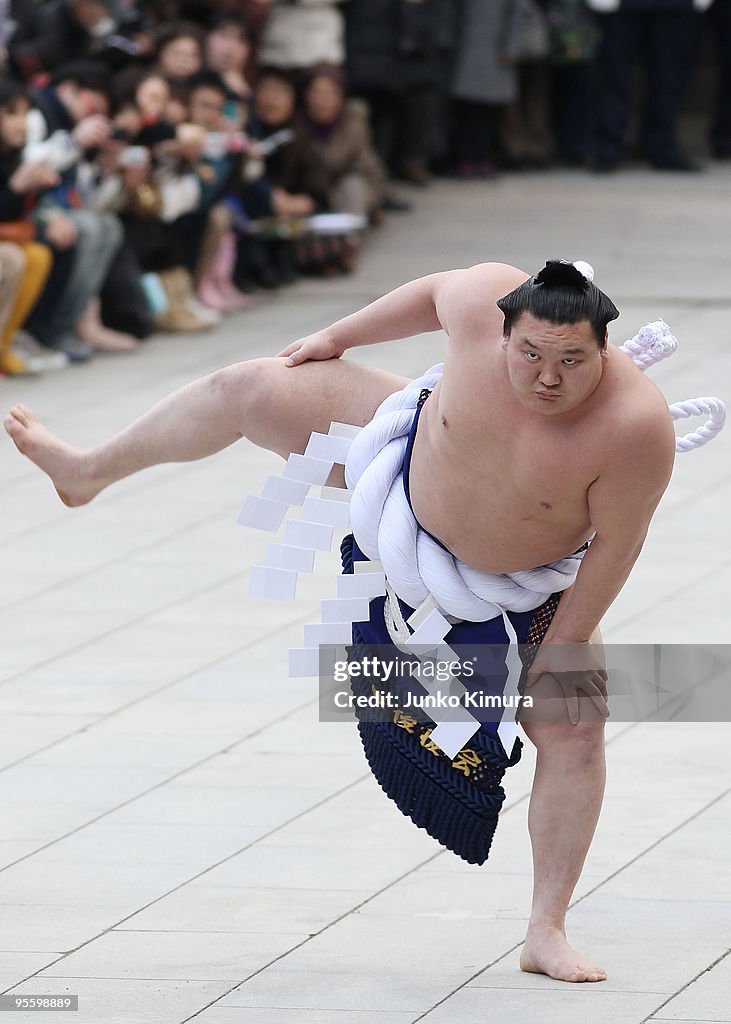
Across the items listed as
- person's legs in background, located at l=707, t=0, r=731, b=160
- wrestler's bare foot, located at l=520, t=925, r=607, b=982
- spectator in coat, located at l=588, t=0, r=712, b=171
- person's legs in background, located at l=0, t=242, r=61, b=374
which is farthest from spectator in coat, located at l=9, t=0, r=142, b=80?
wrestler's bare foot, located at l=520, t=925, r=607, b=982

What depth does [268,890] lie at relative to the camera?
306 centimetres

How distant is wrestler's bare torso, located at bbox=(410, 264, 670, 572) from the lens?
2514mm

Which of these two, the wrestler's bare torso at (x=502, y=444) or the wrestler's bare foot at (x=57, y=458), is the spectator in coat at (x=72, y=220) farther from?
the wrestler's bare torso at (x=502, y=444)

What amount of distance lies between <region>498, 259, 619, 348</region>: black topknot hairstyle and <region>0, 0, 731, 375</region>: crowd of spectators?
4.67 m

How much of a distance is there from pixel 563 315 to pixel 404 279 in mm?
6349

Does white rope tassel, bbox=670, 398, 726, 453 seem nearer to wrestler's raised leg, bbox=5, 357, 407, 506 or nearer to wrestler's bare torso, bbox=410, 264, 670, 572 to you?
wrestler's bare torso, bbox=410, 264, 670, 572

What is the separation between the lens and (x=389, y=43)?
9570 mm

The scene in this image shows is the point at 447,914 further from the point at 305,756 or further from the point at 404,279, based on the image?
the point at 404,279

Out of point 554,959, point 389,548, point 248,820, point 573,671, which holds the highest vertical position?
point 389,548

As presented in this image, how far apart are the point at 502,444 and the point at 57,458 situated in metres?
1.00

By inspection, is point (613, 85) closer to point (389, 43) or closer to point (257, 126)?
point (389, 43)

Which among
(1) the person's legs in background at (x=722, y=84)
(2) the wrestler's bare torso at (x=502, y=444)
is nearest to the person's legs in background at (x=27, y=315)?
(2) the wrestler's bare torso at (x=502, y=444)

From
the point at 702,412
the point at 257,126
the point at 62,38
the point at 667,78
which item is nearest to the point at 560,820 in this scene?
the point at 702,412

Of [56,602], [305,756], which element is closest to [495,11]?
[56,602]
